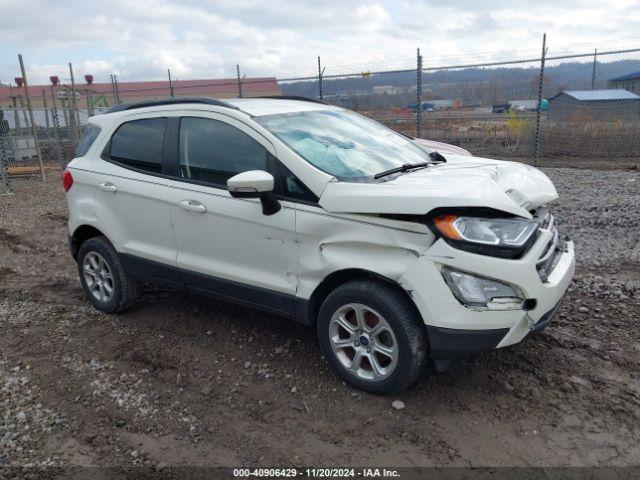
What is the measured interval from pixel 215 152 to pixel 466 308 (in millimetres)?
2121

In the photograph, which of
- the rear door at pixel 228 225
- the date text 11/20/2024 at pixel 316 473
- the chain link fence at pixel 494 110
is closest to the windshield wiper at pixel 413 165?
the rear door at pixel 228 225

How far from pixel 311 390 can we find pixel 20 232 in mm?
6911

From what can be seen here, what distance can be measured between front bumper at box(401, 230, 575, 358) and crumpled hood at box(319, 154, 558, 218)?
253 mm

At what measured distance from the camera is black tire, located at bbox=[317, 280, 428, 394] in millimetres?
3061

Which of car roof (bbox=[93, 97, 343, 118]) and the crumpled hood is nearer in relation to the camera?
the crumpled hood

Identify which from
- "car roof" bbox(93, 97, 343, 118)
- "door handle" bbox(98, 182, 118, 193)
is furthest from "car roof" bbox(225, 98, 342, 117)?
"door handle" bbox(98, 182, 118, 193)

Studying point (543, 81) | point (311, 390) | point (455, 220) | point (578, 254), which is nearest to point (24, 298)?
point (311, 390)

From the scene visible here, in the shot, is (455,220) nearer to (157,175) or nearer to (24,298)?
(157,175)

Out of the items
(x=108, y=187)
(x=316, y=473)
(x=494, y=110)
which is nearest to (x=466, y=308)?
(x=316, y=473)

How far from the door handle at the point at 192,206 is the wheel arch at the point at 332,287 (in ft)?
3.37

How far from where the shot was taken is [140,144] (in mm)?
4426

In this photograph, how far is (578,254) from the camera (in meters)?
5.65

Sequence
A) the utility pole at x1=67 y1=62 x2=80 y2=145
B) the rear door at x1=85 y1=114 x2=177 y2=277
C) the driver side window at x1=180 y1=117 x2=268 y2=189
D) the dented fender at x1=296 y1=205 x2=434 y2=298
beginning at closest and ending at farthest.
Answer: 1. the dented fender at x1=296 y1=205 x2=434 y2=298
2. the driver side window at x1=180 y1=117 x2=268 y2=189
3. the rear door at x1=85 y1=114 x2=177 y2=277
4. the utility pole at x1=67 y1=62 x2=80 y2=145

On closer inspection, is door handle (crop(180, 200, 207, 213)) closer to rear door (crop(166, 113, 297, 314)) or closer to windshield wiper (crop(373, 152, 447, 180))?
rear door (crop(166, 113, 297, 314))
